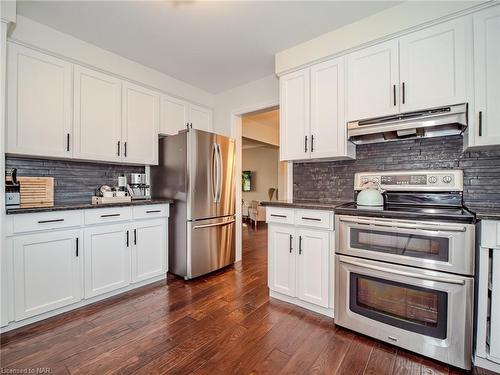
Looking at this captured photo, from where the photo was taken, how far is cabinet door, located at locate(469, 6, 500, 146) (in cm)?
169

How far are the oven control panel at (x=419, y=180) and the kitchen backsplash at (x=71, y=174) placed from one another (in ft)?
9.90

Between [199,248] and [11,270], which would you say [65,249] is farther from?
[199,248]

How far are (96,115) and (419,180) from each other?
3293 mm

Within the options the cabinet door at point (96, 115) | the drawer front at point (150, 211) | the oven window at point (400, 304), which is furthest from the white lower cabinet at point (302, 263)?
the cabinet door at point (96, 115)

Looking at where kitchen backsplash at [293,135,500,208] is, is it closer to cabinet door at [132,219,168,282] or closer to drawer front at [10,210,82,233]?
cabinet door at [132,219,168,282]

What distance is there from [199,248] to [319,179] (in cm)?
170

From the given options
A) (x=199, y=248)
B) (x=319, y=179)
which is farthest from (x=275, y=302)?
(x=319, y=179)

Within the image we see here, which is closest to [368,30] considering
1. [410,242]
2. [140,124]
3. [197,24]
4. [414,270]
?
[197,24]

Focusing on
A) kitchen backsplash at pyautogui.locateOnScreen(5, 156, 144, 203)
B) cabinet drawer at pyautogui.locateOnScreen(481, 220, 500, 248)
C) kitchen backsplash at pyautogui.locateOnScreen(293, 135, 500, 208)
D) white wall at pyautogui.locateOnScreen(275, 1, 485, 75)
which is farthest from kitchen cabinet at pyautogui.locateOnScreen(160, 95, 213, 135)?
cabinet drawer at pyautogui.locateOnScreen(481, 220, 500, 248)

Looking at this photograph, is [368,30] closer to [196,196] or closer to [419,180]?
[419,180]

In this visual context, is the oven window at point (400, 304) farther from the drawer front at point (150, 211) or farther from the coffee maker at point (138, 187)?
the coffee maker at point (138, 187)

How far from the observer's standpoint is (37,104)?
88.0 inches

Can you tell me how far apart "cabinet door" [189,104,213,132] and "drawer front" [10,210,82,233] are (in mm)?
2083

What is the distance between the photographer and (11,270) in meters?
1.88
